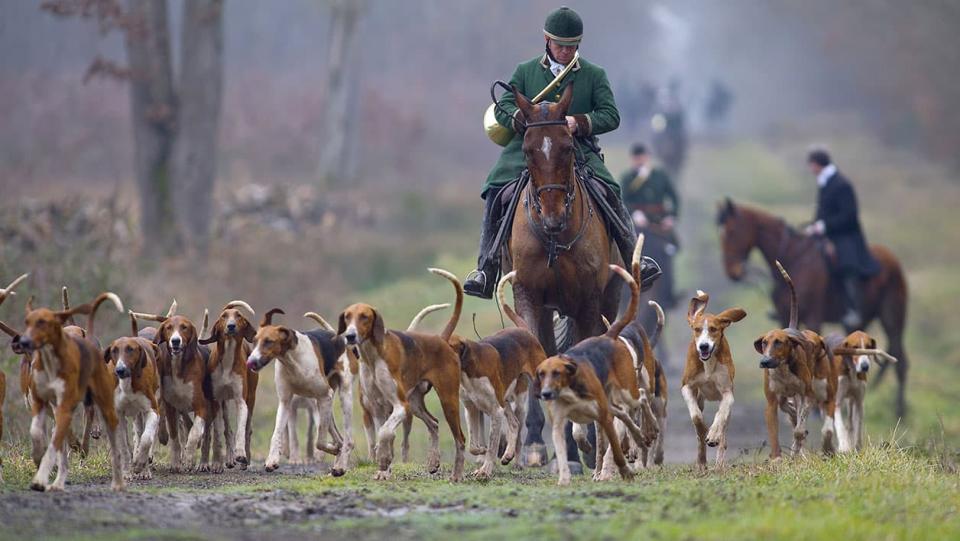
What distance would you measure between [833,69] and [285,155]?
41.7m

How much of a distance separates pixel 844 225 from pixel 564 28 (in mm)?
8067

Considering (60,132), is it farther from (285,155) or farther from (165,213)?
(165,213)

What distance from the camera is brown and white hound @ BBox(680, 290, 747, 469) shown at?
35.1 ft

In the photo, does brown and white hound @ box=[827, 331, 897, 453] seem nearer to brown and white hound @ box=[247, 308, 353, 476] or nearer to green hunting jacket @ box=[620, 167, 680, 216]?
brown and white hound @ box=[247, 308, 353, 476]

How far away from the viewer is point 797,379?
11.4m

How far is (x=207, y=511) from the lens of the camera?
844 cm

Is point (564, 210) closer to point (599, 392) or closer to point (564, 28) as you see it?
point (564, 28)

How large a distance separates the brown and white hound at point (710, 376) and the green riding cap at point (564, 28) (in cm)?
232

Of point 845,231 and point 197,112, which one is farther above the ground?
point 197,112

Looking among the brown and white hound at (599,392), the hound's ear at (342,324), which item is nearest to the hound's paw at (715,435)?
the brown and white hound at (599,392)

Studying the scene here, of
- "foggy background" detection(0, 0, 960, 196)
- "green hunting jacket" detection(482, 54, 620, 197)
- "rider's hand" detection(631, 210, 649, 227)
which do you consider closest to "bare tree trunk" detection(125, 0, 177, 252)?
"foggy background" detection(0, 0, 960, 196)

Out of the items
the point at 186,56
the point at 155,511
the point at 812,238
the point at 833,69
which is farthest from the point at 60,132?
the point at 833,69

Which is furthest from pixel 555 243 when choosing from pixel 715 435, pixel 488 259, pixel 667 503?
pixel 667 503

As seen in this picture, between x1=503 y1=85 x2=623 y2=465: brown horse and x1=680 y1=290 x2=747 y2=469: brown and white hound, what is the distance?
2.82ft
